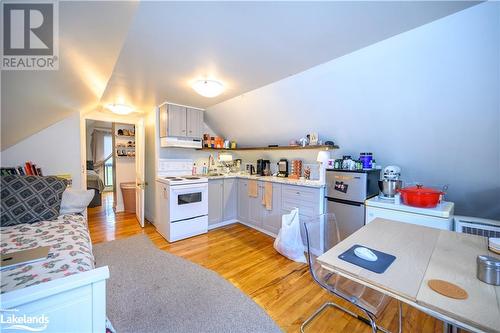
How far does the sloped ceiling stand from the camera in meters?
1.23

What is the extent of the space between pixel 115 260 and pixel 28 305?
2150 mm

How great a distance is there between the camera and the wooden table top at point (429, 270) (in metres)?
0.74

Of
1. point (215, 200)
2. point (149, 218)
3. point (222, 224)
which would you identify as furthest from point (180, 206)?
point (149, 218)

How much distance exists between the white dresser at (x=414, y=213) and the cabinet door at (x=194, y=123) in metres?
3.07

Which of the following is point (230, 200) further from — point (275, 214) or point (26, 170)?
point (26, 170)

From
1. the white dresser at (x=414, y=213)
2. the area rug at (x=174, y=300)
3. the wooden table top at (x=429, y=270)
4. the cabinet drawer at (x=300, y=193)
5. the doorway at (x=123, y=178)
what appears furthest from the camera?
the doorway at (x=123, y=178)

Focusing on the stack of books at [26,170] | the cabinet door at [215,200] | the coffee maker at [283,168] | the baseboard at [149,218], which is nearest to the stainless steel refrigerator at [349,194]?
the coffee maker at [283,168]

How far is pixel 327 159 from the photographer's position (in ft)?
9.52

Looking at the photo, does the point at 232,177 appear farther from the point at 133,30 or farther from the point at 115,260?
the point at 133,30

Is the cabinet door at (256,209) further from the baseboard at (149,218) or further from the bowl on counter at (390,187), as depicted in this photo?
the baseboard at (149,218)

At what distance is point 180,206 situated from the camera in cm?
321

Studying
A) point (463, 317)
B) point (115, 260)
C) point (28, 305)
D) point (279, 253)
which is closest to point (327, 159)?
point (279, 253)

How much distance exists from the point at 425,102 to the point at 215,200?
10.8 ft

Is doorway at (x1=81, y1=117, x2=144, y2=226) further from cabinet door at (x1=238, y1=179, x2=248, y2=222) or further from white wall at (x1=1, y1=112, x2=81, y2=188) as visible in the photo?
cabinet door at (x1=238, y1=179, x2=248, y2=222)
